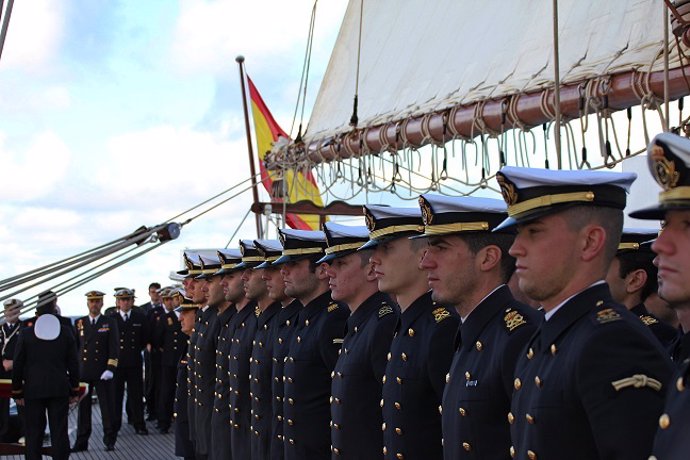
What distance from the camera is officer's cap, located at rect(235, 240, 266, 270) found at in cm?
710

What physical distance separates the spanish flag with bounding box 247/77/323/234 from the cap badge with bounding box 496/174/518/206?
258 inches

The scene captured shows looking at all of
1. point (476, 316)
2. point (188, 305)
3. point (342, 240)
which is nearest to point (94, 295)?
point (188, 305)

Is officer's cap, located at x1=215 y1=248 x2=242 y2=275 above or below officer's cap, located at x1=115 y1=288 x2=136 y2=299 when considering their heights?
below

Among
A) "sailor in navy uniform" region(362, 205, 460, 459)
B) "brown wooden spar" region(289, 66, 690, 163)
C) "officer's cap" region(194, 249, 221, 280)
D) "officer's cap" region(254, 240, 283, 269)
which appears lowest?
"sailor in navy uniform" region(362, 205, 460, 459)

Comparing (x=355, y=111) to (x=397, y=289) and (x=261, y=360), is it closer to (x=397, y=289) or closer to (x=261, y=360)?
(x=261, y=360)

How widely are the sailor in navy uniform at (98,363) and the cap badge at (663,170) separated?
9.53 meters

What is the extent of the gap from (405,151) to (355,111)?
1221 mm

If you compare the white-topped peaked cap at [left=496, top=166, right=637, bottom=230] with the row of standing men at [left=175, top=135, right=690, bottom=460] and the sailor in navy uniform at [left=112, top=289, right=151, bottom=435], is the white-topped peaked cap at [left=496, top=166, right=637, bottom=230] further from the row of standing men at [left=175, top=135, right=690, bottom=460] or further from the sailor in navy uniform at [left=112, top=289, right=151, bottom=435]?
the sailor in navy uniform at [left=112, top=289, right=151, bottom=435]

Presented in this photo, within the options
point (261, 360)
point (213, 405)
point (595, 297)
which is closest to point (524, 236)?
point (595, 297)

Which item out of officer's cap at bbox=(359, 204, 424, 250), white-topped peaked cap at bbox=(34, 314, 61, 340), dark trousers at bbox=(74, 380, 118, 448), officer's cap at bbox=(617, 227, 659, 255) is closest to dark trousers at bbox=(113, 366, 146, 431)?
dark trousers at bbox=(74, 380, 118, 448)

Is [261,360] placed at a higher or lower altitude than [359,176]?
lower

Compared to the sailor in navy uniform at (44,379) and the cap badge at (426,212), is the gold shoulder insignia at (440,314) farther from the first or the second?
the sailor in navy uniform at (44,379)

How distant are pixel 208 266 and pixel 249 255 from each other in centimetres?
152

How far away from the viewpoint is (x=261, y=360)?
6.33 metres
